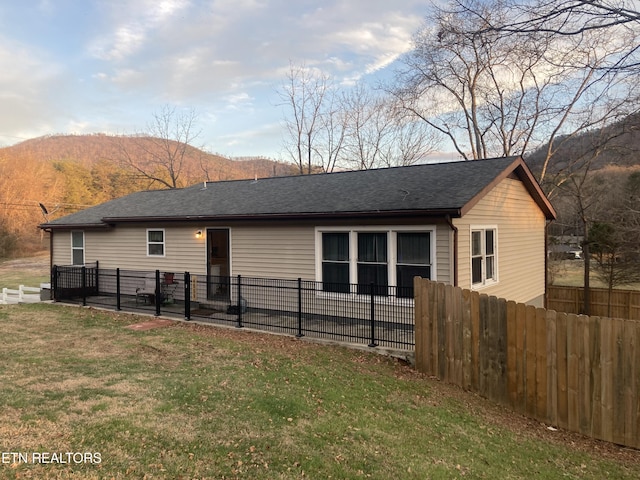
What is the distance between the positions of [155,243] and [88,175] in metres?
52.8

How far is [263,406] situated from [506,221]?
9115 mm

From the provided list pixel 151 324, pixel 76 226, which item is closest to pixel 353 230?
pixel 151 324

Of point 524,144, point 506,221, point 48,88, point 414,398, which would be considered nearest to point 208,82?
point 48,88

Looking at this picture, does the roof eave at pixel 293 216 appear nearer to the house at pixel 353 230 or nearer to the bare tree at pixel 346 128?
the house at pixel 353 230

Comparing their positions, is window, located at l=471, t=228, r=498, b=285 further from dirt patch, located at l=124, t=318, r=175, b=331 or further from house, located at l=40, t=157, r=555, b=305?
dirt patch, located at l=124, t=318, r=175, b=331

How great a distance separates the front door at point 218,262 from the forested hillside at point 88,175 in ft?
81.6

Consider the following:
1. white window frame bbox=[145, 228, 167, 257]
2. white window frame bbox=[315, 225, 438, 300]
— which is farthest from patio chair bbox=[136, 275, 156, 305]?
white window frame bbox=[315, 225, 438, 300]

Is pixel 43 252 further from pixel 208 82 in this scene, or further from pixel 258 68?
pixel 258 68

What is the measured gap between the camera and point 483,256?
10.5 m

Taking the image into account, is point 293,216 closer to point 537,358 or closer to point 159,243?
point 159,243

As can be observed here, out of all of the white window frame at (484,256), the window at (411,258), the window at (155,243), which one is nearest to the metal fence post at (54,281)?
the window at (155,243)

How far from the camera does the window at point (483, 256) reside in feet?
33.7

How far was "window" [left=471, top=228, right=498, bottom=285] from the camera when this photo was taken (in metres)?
10.3

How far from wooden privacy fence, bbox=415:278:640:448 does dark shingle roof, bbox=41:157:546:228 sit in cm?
236
